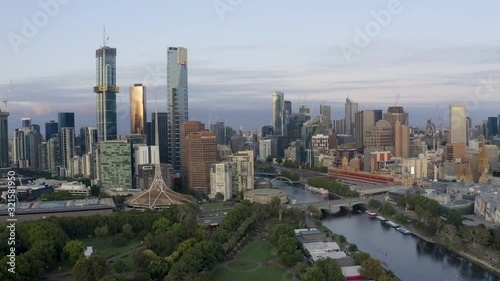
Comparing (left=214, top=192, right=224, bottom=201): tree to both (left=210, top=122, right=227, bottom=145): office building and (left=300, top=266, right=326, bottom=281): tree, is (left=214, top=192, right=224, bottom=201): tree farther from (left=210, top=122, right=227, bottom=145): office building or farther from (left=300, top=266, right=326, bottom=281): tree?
(left=210, top=122, right=227, bottom=145): office building

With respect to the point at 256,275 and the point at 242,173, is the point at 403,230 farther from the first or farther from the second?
the point at 242,173

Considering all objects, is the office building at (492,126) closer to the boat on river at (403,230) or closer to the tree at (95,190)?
the boat on river at (403,230)

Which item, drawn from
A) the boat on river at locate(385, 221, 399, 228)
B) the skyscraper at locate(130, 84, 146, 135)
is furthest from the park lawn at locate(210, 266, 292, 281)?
the skyscraper at locate(130, 84, 146, 135)

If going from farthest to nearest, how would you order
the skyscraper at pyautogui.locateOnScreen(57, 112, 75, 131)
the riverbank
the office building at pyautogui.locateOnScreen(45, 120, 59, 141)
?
1. the office building at pyautogui.locateOnScreen(45, 120, 59, 141)
2. the skyscraper at pyautogui.locateOnScreen(57, 112, 75, 131)
3. the riverbank

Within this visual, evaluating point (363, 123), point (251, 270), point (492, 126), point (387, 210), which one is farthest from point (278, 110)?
point (251, 270)

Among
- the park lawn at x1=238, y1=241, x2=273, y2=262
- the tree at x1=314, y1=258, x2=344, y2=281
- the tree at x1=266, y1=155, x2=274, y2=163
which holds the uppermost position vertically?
the tree at x1=266, y1=155, x2=274, y2=163

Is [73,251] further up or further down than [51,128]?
further down
